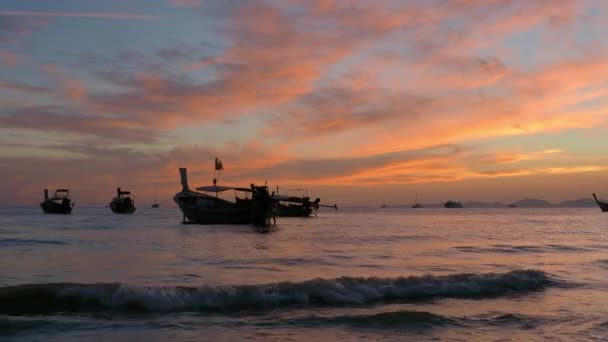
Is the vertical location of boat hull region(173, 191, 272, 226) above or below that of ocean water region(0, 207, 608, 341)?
above

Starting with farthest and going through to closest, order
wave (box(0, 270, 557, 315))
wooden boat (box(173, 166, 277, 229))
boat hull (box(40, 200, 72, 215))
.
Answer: boat hull (box(40, 200, 72, 215)) → wooden boat (box(173, 166, 277, 229)) → wave (box(0, 270, 557, 315))

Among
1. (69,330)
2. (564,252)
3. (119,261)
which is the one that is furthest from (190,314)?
(564,252)

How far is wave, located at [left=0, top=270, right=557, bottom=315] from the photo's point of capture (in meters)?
14.2

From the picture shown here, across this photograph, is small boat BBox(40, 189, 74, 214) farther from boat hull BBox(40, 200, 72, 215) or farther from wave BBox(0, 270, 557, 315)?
wave BBox(0, 270, 557, 315)

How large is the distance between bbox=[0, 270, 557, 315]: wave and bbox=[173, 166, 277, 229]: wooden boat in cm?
5108

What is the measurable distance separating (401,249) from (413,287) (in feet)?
59.7

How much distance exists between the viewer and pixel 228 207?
229 feet

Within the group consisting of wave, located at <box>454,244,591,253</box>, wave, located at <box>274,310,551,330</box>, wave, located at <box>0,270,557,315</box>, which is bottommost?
wave, located at <box>454,244,591,253</box>

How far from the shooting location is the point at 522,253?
32438 mm

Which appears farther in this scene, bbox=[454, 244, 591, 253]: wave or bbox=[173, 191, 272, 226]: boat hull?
bbox=[173, 191, 272, 226]: boat hull

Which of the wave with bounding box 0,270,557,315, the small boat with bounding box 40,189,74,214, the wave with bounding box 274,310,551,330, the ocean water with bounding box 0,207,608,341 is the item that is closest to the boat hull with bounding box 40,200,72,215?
the small boat with bounding box 40,189,74,214

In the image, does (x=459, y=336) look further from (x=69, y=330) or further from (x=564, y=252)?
(x=564, y=252)

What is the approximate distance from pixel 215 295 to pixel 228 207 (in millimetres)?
55481

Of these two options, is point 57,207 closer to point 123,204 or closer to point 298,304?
point 123,204
